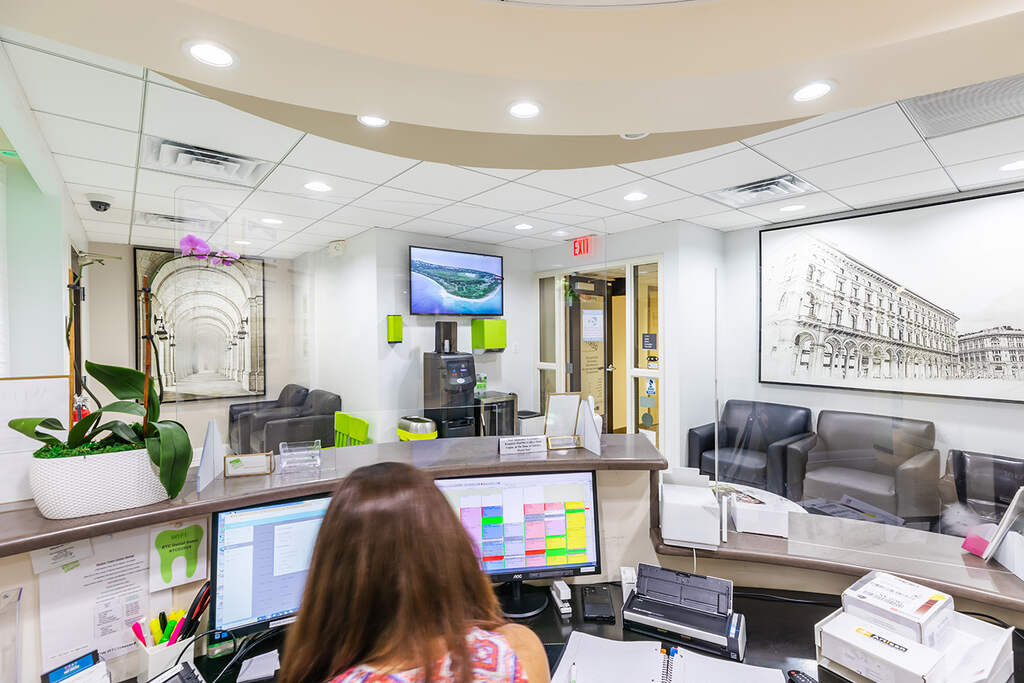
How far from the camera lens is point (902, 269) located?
2959mm

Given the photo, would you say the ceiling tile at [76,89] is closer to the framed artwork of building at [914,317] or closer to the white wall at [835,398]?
the white wall at [835,398]

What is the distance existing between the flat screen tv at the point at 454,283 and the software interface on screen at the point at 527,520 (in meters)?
2.42

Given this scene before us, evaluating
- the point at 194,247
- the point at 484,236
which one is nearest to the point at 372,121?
the point at 194,247

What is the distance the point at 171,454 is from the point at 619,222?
425cm

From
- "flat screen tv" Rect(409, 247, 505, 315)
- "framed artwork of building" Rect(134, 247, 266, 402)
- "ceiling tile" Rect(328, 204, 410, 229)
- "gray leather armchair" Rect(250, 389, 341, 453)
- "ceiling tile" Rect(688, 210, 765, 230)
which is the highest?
"ceiling tile" Rect(688, 210, 765, 230)

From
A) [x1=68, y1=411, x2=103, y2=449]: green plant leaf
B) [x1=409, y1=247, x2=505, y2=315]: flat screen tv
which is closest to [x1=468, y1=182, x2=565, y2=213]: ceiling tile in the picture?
[x1=409, y1=247, x2=505, y2=315]: flat screen tv

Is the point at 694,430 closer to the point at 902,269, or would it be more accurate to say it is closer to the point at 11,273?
the point at 902,269

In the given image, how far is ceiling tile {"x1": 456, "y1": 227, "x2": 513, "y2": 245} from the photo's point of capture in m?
4.78

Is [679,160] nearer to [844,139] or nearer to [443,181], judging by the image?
[844,139]

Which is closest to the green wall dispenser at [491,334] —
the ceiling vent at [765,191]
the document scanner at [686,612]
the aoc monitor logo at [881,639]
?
the ceiling vent at [765,191]

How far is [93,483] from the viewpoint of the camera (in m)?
1.08

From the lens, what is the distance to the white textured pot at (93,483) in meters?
1.04

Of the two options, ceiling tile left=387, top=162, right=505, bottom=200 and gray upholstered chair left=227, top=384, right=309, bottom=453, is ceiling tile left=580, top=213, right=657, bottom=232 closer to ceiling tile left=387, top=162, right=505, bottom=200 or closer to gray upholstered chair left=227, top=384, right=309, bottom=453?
ceiling tile left=387, top=162, right=505, bottom=200

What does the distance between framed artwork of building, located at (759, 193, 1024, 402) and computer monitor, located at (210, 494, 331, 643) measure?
2351 mm
